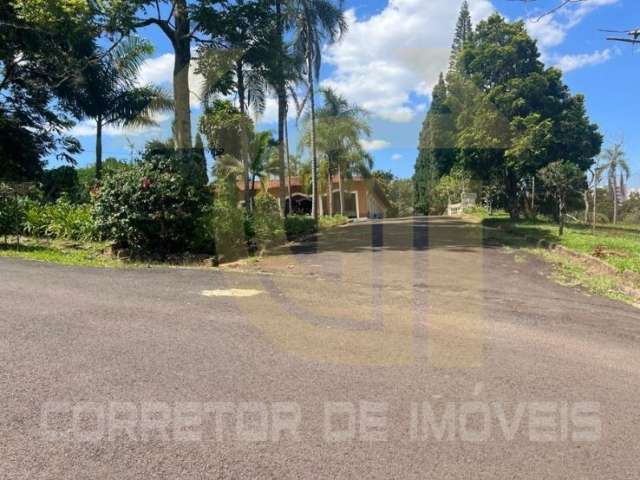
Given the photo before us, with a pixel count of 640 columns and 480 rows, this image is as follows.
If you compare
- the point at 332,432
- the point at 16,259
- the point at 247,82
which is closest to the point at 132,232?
the point at 16,259

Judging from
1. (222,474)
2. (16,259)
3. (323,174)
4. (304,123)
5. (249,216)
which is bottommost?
(222,474)

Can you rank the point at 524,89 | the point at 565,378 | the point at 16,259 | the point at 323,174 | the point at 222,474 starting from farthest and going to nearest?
the point at 323,174
the point at 524,89
the point at 16,259
the point at 565,378
the point at 222,474

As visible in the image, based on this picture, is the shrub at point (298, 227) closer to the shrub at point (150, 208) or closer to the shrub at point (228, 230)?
the shrub at point (228, 230)

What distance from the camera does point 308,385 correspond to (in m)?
3.69

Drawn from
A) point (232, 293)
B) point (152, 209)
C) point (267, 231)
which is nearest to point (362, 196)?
point (267, 231)

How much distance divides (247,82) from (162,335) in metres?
15.4

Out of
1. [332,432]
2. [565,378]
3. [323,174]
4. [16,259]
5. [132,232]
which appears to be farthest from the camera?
[323,174]

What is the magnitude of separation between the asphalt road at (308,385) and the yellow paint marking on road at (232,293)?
4cm

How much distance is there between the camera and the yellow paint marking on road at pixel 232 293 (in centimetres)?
684

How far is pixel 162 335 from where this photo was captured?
15.7ft

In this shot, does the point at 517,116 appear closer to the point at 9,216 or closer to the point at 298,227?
the point at 298,227

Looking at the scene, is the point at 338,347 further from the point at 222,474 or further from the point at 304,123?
the point at 304,123

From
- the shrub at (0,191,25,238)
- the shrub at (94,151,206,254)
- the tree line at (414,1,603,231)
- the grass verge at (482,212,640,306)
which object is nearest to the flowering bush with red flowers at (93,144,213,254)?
the shrub at (94,151,206,254)

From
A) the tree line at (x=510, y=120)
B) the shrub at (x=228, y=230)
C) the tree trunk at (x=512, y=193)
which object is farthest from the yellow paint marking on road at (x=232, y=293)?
the tree trunk at (x=512, y=193)
